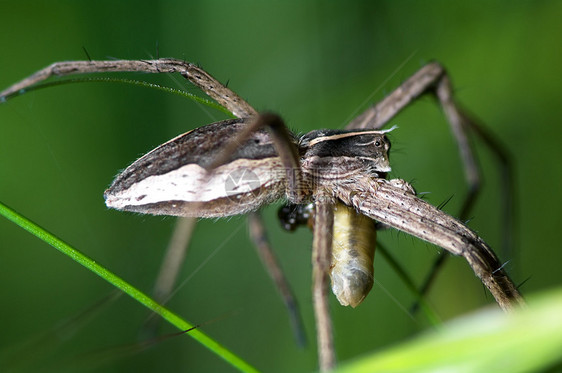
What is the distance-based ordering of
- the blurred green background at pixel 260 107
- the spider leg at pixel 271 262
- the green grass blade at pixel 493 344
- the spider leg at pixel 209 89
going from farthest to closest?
the blurred green background at pixel 260 107 < the spider leg at pixel 271 262 < the spider leg at pixel 209 89 < the green grass blade at pixel 493 344

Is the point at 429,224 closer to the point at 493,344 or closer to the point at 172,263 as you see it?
the point at 493,344

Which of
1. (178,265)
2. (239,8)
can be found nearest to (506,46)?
(239,8)

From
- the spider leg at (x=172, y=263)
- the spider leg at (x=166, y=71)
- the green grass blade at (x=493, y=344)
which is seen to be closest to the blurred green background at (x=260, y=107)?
the spider leg at (x=172, y=263)

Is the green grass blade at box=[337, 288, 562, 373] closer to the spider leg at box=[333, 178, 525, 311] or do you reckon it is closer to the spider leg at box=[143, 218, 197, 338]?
the spider leg at box=[333, 178, 525, 311]

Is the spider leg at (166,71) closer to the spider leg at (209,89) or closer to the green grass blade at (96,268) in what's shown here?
the spider leg at (209,89)

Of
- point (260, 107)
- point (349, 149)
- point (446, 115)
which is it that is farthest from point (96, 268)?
point (260, 107)

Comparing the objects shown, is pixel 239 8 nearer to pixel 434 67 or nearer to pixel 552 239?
pixel 434 67

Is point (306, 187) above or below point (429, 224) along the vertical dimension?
above
